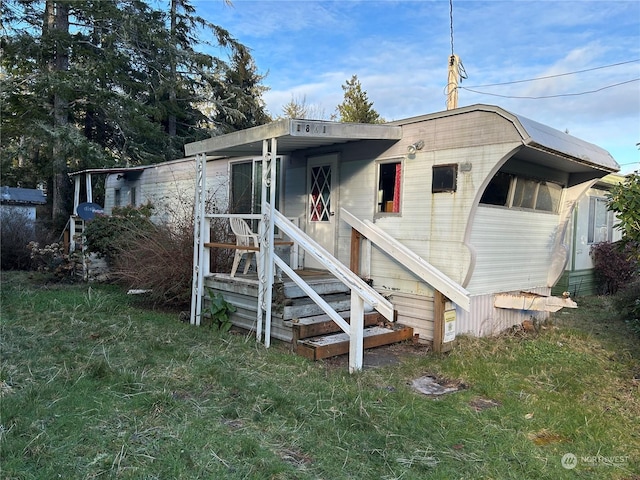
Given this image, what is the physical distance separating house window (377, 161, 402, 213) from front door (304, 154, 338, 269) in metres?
0.79

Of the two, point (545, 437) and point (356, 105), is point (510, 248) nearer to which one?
point (545, 437)

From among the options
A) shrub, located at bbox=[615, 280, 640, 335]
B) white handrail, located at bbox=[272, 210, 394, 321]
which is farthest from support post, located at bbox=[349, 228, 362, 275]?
shrub, located at bbox=[615, 280, 640, 335]

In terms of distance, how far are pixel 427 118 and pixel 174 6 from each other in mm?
17742

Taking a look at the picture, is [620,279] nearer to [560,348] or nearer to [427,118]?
[560,348]

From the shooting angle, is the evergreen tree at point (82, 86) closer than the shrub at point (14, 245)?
No

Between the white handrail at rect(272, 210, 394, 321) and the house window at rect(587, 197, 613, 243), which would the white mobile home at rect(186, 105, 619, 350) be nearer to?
the white handrail at rect(272, 210, 394, 321)

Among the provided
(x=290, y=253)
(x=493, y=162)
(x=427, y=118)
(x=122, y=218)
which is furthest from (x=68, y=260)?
(x=493, y=162)

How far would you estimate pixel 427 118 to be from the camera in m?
5.59

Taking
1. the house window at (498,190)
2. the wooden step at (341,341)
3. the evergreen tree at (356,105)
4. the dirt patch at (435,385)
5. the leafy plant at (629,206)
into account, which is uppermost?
the evergreen tree at (356,105)

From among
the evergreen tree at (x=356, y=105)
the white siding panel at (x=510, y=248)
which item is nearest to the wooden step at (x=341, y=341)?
the white siding panel at (x=510, y=248)

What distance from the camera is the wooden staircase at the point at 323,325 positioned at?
4.88 meters

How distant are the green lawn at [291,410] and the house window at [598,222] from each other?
637cm

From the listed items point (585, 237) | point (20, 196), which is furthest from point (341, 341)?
point (20, 196)

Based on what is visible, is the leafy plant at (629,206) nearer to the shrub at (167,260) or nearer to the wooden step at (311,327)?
the wooden step at (311,327)
